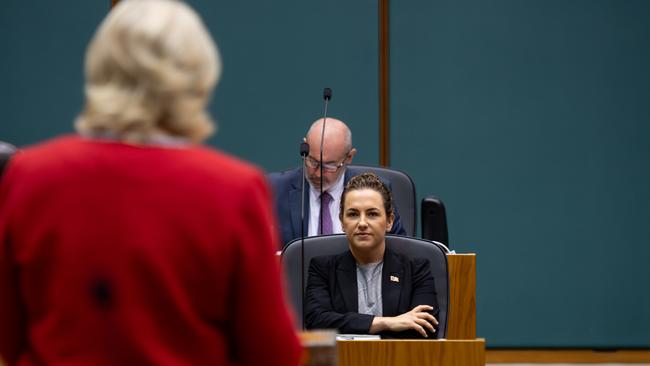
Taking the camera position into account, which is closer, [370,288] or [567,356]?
[370,288]

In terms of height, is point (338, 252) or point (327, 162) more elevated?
point (327, 162)

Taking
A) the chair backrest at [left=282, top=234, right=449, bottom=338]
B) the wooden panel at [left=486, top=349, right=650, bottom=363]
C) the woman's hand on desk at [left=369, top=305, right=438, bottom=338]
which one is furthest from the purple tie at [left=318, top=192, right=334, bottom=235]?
the wooden panel at [left=486, top=349, right=650, bottom=363]

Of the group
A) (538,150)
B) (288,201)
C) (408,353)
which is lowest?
(408,353)

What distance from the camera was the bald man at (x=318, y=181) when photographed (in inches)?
187

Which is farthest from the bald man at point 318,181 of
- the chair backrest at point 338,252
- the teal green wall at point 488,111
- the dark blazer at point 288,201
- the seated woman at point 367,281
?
the teal green wall at point 488,111

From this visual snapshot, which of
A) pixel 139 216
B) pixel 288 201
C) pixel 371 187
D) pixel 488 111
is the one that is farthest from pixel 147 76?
pixel 488 111

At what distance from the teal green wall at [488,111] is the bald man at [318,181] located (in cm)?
136

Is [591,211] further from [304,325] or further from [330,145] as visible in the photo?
[304,325]

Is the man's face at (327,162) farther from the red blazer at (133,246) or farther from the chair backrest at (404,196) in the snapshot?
the red blazer at (133,246)

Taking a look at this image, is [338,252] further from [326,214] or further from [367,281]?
[326,214]

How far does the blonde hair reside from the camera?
1396mm

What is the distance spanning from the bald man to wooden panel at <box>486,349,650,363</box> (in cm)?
184

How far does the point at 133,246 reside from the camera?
54.7 inches

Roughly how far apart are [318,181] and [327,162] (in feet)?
0.33
